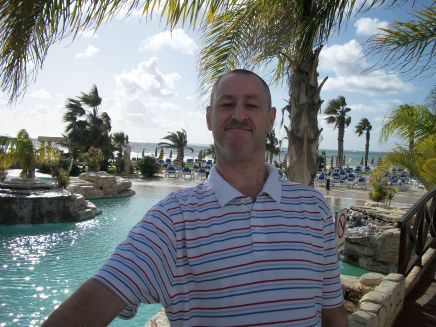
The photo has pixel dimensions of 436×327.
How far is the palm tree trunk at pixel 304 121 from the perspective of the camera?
3518 millimetres

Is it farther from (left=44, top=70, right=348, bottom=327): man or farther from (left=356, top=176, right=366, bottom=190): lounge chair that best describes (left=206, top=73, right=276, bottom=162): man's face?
(left=356, top=176, right=366, bottom=190): lounge chair

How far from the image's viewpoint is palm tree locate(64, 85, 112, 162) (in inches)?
969

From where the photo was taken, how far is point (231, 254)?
110 centimetres

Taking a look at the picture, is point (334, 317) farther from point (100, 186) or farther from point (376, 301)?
point (100, 186)

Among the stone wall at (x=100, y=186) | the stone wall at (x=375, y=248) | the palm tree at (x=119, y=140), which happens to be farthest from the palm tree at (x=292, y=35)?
the palm tree at (x=119, y=140)

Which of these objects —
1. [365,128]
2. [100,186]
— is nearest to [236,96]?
[100,186]

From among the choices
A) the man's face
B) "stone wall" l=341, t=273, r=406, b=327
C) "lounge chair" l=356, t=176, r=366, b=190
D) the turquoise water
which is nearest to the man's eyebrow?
the man's face

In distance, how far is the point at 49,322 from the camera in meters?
0.83

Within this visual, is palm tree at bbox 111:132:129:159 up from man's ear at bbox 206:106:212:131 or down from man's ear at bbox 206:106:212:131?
up

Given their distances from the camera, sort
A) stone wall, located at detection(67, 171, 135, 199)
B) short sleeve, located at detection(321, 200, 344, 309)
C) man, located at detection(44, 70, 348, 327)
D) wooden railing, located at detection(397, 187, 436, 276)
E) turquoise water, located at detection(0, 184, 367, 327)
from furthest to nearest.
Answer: stone wall, located at detection(67, 171, 135, 199)
turquoise water, located at detection(0, 184, 367, 327)
wooden railing, located at detection(397, 187, 436, 276)
short sleeve, located at detection(321, 200, 344, 309)
man, located at detection(44, 70, 348, 327)

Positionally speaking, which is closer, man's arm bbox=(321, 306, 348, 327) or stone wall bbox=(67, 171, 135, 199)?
man's arm bbox=(321, 306, 348, 327)

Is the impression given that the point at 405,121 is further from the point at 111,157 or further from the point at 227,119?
the point at 111,157

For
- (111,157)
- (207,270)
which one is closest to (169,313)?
(207,270)

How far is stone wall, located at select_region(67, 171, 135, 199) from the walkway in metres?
13.3
